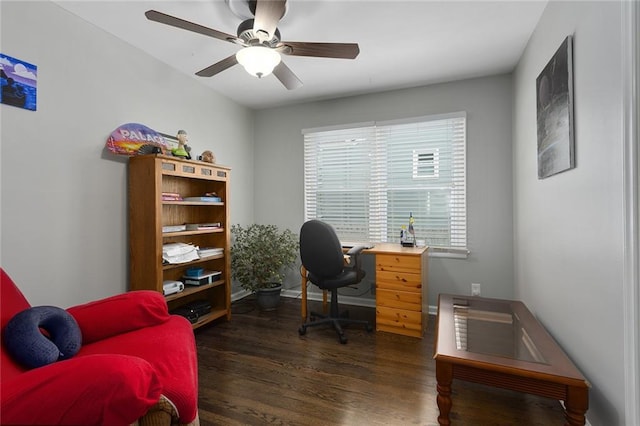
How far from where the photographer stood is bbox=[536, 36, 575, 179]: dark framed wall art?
1.56 meters

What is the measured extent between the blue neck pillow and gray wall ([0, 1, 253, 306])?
777 mm

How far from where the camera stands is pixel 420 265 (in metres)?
2.60

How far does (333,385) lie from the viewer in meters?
1.89

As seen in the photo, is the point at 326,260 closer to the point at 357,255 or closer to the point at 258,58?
the point at 357,255

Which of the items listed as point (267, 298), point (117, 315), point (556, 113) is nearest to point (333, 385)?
point (117, 315)

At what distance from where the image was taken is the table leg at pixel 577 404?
1226mm

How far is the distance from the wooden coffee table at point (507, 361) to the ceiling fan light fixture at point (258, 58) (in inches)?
75.5

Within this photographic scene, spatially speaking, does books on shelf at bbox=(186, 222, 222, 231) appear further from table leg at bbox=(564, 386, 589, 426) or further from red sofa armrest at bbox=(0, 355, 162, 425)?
table leg at bbox=(564, 386, 589, 426)

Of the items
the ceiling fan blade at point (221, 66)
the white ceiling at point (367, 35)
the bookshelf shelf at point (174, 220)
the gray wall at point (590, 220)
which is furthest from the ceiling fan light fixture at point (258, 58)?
the gray wall at point (590, 220)

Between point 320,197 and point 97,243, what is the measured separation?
7.63 ft

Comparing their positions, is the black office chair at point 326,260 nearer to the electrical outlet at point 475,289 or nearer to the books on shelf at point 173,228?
the books on shelf at point 173,228

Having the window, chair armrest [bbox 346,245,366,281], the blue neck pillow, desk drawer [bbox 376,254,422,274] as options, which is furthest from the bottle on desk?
the blue neck pillow

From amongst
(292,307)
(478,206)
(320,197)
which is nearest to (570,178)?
(478,206)

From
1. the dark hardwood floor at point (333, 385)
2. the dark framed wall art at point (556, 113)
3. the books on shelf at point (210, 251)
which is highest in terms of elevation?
the dark framed wall art at point (556, 113)
